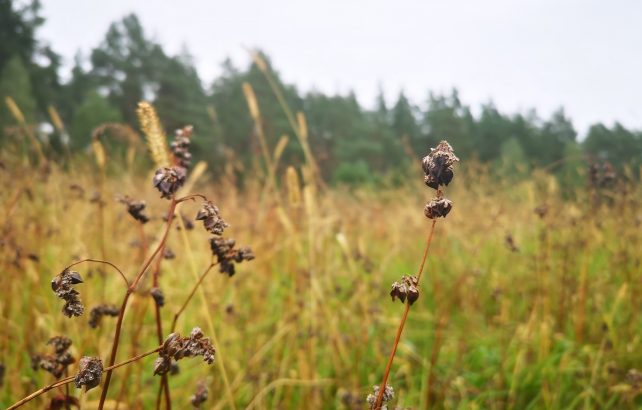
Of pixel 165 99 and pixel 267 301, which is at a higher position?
pixel 165 99

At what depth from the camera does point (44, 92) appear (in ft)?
83.0

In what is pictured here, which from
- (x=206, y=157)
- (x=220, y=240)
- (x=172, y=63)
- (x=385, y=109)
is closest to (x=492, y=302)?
(x=220, y=240)

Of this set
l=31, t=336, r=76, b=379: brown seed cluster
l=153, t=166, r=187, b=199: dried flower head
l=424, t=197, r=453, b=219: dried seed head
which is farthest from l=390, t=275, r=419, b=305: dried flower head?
l=31, t=336, r=76, b=379: brown seed cluster

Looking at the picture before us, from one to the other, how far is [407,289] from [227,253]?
422mm

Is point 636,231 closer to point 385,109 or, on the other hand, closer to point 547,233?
point 547,233

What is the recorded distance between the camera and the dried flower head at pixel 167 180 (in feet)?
2.32

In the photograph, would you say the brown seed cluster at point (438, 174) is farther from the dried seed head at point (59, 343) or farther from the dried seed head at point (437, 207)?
the dried seed head at point (59, 343)

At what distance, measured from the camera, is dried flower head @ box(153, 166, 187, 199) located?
2.32ft

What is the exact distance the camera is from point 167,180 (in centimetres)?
72

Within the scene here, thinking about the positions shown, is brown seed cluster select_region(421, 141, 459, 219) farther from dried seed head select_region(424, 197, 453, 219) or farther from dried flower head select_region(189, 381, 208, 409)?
dried flower head select_region(189, 381, 208, 409)

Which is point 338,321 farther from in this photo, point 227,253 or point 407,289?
point 407,289

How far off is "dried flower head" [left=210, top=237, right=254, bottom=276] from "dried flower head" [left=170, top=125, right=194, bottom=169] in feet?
0.67

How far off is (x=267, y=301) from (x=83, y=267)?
1186 millimetres

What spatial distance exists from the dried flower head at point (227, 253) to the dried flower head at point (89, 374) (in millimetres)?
316
